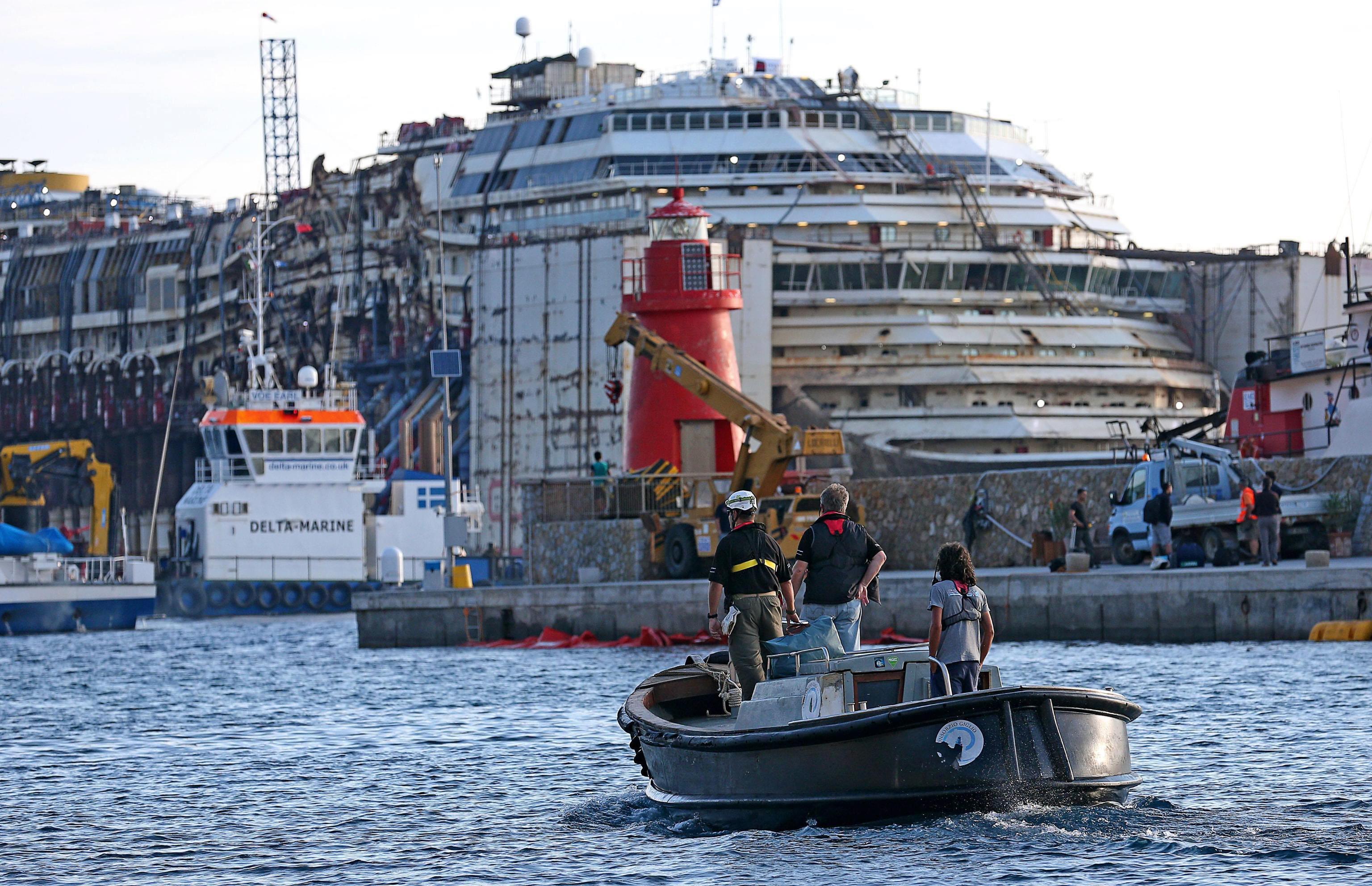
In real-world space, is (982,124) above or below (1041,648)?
above

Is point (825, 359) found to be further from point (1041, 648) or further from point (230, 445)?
point (1041, 648)

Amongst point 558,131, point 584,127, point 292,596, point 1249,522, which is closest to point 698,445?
point 1249,522

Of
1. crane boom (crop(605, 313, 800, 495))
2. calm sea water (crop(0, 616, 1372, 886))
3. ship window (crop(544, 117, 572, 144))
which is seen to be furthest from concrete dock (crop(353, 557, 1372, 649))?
ship window (crop(544, 117, 572, 144))

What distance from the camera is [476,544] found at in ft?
204

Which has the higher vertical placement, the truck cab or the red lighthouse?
the red lighthouse

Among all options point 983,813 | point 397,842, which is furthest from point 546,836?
point 983,813

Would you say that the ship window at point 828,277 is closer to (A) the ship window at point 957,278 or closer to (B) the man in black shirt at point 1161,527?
(A) the ship window at point 957,278

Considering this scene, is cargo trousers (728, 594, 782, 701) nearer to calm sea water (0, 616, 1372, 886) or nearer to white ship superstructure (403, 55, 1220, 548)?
calm sea water (0, 616, 1372, 886)

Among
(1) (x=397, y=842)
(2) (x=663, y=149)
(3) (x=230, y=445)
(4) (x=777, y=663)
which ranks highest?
(2) (x=663, y=149)

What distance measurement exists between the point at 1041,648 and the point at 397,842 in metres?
15.2

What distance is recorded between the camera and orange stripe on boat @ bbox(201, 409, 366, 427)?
58344mm

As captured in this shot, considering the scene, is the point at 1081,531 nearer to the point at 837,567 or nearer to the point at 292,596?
the point at 837,567

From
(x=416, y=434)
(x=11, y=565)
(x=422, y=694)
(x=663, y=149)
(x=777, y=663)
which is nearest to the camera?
(x=777, y=663)

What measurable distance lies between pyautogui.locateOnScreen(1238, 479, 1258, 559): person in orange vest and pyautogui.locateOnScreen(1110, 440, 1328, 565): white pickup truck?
5.7 inches
